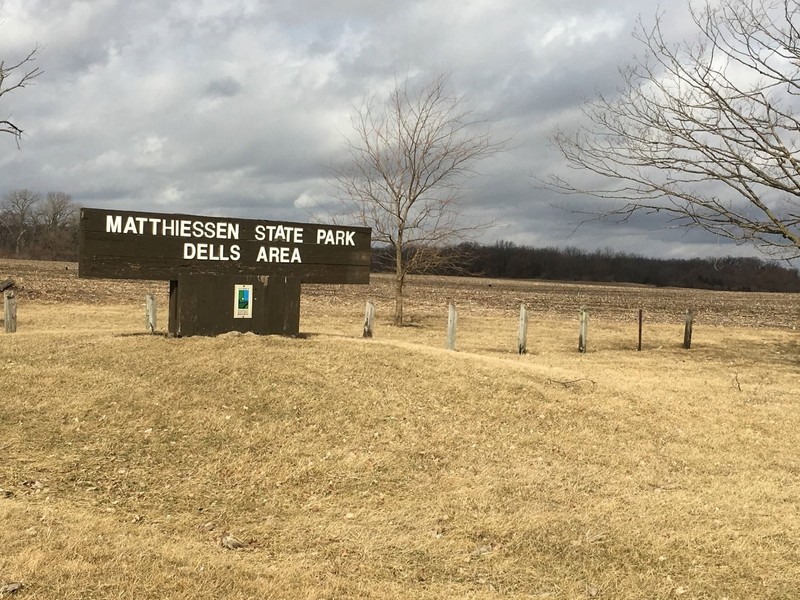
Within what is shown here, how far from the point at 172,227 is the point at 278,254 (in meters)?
1.81

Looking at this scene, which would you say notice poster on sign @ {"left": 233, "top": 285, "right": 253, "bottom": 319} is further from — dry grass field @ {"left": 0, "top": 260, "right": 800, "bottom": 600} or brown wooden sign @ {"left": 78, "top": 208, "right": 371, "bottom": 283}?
dry grass field @ {"left": 0, "top": 260, "right": 800, "bottom": 600}

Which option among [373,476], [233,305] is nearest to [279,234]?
[233,305]

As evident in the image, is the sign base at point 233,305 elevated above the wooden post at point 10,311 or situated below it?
above

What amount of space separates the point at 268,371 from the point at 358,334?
1067 centimetres

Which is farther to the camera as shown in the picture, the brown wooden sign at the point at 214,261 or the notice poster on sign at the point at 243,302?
the notice poster on sign at the point at 243,302

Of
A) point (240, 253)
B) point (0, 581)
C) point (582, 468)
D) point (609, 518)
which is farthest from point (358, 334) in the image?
point (0, 581)

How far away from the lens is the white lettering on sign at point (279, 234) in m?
11.5

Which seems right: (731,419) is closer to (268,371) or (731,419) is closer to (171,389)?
(268,371)

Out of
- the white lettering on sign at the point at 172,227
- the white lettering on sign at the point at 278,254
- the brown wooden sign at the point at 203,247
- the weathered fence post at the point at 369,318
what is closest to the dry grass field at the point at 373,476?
the brown wooden sign at the point at 203,247

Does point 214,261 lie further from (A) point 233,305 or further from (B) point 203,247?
(A) point 233,305

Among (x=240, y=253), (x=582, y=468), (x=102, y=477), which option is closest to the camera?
(x=102, y=477)

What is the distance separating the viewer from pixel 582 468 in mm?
7523

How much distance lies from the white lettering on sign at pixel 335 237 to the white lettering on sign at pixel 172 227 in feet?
5.10

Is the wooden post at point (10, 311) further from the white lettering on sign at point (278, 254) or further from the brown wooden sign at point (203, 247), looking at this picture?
the white lettering on sign at point (278, 254)
